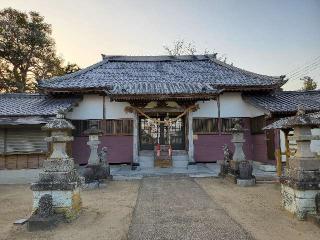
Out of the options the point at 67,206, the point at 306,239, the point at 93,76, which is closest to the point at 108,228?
the point at 67,206

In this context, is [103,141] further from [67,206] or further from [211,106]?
[67,206]

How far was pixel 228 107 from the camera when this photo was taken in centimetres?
1731

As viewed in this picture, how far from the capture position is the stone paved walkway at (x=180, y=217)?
18.5 feet

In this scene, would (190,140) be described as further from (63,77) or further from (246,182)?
(63,77)

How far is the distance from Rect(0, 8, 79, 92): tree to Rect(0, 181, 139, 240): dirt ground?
70.5ft

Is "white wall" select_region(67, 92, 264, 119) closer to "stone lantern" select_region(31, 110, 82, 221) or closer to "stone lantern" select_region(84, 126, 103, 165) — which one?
"stone lantern" select_region(84, 126, 103, 165)

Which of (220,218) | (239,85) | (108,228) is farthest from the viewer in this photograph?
(239,85)

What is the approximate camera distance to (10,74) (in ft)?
99.1

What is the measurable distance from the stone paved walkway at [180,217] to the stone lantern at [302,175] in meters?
1.58

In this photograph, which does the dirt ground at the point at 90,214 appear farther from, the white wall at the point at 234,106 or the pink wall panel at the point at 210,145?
the white wall at the point at 234,106

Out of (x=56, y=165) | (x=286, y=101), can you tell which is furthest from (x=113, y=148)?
(x=286, y=101)

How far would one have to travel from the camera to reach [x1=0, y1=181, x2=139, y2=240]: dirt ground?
19.3 feet

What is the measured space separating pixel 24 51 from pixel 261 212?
2991cm

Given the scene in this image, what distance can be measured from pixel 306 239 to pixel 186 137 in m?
12.2
